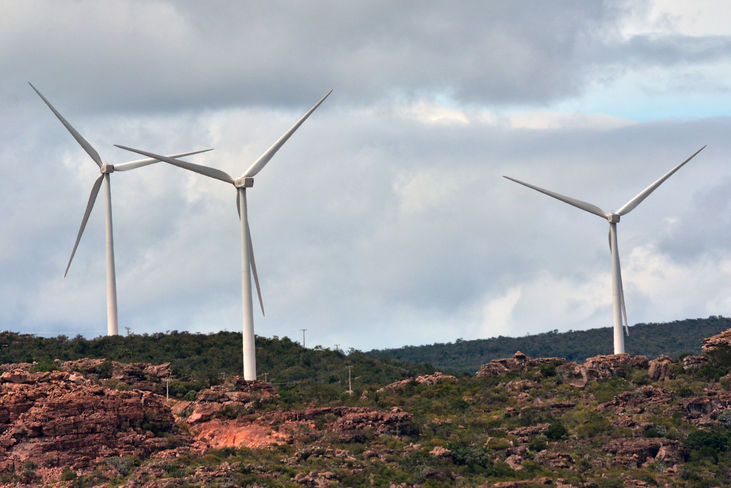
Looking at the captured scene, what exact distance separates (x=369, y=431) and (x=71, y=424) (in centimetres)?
2677

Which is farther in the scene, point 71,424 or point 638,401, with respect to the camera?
point 638,401

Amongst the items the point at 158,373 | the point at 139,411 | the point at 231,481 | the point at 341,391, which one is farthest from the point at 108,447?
the point at 341,391

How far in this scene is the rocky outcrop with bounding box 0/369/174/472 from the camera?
362ft

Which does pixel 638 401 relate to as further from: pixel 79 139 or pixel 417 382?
pixel 79 139

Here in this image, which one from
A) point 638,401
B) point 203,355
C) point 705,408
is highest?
point 203,355

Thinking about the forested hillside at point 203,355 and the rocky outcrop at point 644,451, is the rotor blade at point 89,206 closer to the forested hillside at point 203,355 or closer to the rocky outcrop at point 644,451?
the forested hillside at point 203,355

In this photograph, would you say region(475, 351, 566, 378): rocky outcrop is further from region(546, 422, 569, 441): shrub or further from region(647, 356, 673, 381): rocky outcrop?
region(546, 422, 569, 441): shrub

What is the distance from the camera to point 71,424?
11238cm

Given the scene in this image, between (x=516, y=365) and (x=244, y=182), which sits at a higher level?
(x=244, y=182)

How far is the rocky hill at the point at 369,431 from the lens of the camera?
4321 inches

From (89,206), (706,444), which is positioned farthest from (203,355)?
(706,444)

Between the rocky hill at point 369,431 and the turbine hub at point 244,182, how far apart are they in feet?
63.8

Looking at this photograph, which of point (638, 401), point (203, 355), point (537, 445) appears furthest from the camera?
point (203, 355)

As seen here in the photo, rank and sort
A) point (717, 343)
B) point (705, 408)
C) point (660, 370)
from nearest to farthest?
point (705, 408), point (660, 370), point (717, 343)
